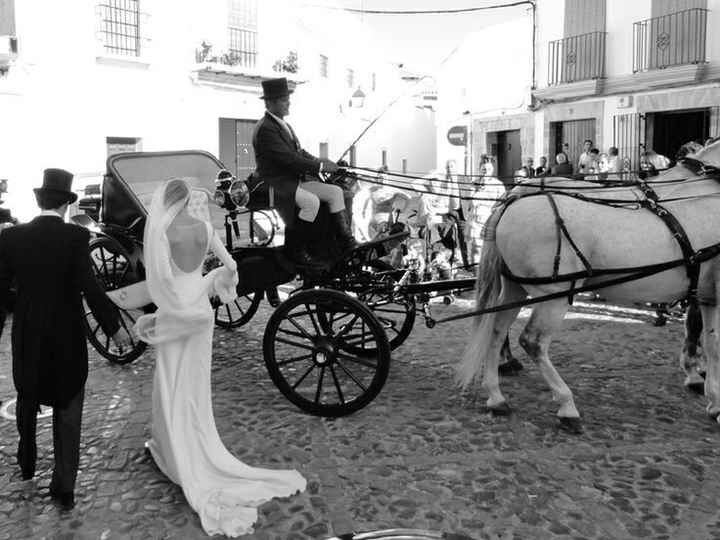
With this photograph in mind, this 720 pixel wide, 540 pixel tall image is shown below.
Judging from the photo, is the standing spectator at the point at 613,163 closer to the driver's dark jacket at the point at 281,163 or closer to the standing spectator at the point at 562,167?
the standing spectator at the point at 562,167

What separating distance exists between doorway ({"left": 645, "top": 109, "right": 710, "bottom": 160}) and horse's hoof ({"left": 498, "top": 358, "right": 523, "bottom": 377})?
1232 centimetres

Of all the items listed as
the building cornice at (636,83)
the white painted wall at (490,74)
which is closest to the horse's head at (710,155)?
the building cornice at (636,83)

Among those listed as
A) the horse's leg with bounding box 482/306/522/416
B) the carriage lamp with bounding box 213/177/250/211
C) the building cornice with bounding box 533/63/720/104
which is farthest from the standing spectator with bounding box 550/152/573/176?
the carriage lamp with bounding box 213/177/250/211

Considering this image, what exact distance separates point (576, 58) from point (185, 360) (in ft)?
55.0

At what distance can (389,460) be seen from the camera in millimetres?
4234

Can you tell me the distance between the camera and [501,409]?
4.95 metres

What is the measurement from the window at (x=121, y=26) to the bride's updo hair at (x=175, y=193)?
54.2ft

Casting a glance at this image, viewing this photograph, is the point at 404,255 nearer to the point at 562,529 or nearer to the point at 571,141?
the point at 562,529

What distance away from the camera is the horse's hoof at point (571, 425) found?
4.59 meters

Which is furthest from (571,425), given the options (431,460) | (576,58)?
(576,58)

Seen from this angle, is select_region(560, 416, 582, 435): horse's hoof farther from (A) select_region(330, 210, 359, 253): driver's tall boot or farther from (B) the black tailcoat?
(B) the black tailcoat

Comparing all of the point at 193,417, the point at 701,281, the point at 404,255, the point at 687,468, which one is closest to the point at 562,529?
the point at 687,468

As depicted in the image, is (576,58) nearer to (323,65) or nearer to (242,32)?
(242,32)

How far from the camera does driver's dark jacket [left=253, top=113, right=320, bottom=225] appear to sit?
5.24m
